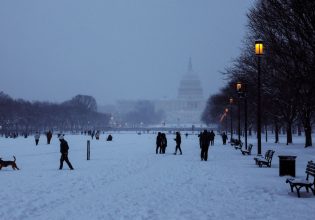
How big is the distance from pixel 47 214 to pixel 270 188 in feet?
26.1

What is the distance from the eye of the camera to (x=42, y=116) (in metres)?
163

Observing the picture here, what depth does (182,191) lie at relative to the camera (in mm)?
18000

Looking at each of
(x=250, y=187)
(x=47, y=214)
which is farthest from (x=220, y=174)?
(x=47, y=214)

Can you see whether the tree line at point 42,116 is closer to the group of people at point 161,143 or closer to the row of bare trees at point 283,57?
the row of bare trees at point 283,57

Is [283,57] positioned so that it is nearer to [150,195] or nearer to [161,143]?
[161,143]

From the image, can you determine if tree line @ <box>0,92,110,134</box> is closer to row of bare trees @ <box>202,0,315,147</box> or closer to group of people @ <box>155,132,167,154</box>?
row of bare trees @ <box>202,0,315,147</box>

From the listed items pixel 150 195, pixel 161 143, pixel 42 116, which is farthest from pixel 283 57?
pixel 42 116

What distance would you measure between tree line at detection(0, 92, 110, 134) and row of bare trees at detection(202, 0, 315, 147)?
298 feet

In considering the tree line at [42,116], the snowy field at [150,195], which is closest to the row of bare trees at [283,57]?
the snowy field at [150,195]

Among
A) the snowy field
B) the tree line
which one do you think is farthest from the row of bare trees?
the tree line

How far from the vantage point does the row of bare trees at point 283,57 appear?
30766mm

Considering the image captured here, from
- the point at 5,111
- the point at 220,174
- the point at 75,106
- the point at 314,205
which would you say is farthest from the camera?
the point at 75,106

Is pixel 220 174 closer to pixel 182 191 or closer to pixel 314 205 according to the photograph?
pixel 182 191

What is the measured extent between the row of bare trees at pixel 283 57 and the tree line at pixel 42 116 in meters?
90.8
